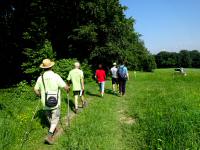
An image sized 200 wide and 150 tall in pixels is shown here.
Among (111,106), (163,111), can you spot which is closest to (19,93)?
(111,106)

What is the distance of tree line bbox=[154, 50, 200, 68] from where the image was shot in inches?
5969

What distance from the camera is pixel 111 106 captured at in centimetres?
1575

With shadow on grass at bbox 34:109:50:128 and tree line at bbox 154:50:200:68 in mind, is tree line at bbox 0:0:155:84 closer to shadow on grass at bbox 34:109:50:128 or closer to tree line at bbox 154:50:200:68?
shadow on grass at bbox 34:109:50:128

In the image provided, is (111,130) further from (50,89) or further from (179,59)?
(179,59)

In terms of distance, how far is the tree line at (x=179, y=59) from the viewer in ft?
497

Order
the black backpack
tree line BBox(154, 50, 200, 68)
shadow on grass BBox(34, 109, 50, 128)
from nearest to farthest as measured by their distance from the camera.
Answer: shadow on grass BBox(34, 109, 50, 128) < the black backpack < tree line BBox(154, 50, 200, 68)

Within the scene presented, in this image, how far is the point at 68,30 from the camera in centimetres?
3575

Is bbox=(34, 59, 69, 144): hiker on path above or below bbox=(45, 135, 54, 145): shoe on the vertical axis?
above

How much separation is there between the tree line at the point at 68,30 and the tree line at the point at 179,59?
389ft

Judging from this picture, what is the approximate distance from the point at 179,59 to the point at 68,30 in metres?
122

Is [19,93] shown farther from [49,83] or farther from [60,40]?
[60,40]

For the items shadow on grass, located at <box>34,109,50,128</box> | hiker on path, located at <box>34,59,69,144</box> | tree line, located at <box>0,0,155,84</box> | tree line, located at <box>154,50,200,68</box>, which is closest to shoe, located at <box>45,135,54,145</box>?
hiker on path, located at <box>34,59,69,144</box>

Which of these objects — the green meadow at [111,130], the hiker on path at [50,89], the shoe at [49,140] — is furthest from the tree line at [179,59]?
the shoe at [49,140]

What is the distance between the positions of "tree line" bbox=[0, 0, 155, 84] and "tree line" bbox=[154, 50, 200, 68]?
11871 cm
